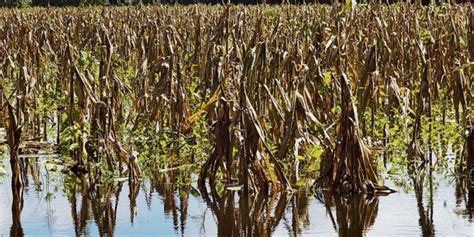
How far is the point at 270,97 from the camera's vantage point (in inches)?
321

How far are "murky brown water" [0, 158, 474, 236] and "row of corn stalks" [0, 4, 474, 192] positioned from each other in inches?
11.5

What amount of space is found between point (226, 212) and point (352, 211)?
832mm

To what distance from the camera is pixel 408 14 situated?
1375cm

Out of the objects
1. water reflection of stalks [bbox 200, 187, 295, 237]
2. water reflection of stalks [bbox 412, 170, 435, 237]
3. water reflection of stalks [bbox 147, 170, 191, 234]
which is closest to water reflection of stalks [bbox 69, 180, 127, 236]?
water reflection of stalks [bbox 147, 170, 191, 234]

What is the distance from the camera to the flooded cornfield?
6.89 meters

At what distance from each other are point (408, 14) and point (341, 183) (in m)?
6.66

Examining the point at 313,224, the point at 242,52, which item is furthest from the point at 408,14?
the point at 313,224

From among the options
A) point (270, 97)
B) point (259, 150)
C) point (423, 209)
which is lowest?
point (423, 209)

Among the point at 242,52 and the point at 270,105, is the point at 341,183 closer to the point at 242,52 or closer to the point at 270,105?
the point at 270,105

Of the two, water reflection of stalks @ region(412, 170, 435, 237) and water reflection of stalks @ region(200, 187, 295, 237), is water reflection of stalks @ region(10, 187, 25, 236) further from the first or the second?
water reflection of stalks @ region(412, 170, 435, 237)

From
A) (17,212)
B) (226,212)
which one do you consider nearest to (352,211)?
(226,212)

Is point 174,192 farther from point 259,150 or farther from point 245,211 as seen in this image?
point 245,211

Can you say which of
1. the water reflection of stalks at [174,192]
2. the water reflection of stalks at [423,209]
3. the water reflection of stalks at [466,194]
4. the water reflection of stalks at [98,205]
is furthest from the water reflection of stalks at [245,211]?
the water reflection of stalks at [466,194]

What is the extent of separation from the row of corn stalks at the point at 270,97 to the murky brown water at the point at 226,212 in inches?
11.5
